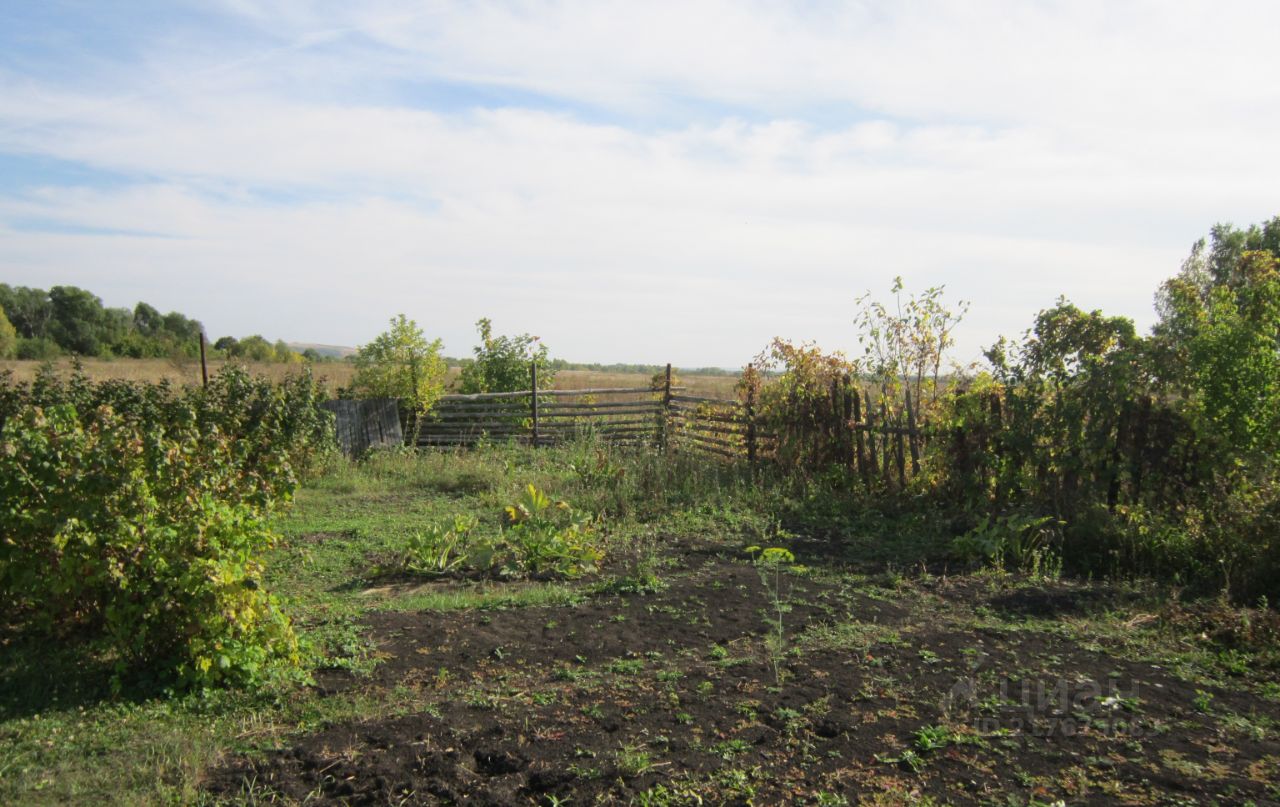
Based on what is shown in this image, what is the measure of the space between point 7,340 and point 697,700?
2968cm

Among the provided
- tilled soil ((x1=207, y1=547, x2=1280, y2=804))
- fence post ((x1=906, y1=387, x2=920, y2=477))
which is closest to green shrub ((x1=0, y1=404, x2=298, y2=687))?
tilled soil ((x1=207, y1=547, x2=1280, y2=804))

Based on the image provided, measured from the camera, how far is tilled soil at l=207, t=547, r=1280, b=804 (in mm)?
3025

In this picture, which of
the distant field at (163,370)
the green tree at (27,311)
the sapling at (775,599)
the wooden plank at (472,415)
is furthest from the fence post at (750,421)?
the green tree at (27,311)

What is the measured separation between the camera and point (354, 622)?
16.7 feet

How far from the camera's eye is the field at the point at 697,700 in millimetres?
Answer: 3072

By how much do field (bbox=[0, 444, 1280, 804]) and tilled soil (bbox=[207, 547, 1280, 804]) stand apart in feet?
0.05

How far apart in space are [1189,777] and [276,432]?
6.53m

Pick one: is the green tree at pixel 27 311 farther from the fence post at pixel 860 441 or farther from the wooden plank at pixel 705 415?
the fence post at pixel 860 441

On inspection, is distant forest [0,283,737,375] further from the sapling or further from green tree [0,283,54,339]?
the sapling

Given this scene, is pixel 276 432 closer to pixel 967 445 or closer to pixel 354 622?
pixel 354 622

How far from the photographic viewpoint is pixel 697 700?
3805 mm

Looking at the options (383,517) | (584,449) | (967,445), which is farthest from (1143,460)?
(383,517)

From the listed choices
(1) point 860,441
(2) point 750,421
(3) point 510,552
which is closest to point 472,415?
(2) point 750,421

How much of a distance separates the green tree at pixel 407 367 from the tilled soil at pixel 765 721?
9.03 m
